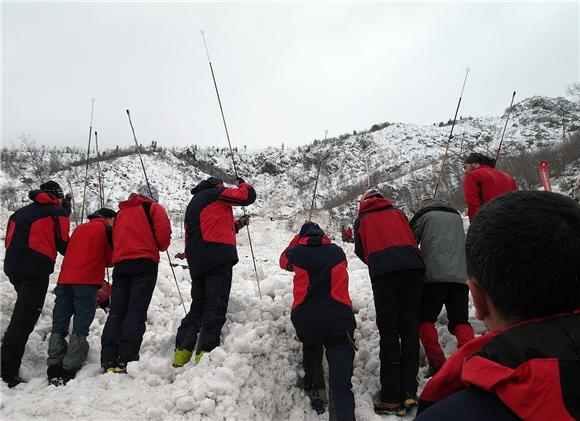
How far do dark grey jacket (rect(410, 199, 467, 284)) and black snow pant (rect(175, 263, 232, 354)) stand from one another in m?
2.14

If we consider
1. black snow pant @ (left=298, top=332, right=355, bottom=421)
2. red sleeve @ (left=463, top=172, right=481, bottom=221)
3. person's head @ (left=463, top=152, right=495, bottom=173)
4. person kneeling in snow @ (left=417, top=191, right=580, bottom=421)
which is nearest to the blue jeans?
black snow pant @ (left=298, top=332, right=355, bottom=421)

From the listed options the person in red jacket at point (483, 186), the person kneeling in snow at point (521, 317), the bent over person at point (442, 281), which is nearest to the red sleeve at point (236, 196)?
the bent over person at point (442, 281)

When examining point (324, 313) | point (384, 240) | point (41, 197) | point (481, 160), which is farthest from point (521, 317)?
point (41, 197)

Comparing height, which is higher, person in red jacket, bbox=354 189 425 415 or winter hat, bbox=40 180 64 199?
winter hat, bbox=40 180 64 199

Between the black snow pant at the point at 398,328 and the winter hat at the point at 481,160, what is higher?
the winter hat at the point at 481,160

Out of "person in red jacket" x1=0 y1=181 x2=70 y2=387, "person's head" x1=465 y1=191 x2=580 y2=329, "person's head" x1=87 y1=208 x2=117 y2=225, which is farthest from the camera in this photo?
"person's head" x1=87 y1=208 x2=117 y2=225

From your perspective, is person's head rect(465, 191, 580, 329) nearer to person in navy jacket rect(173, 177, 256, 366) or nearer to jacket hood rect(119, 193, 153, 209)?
person in navy jacket rect(173, 177, 256, 366)

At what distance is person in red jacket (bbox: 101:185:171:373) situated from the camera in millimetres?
4062

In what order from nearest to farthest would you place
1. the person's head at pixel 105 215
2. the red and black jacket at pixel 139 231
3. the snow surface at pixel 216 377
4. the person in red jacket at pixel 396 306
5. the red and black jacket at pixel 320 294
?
1. the snow surface at pixel 216 377
2. the red and black jacket at pixel 320 294
3. the person in red jacket at pixel 396 306
4. the red and black jacket at pixel 139 231
5. the person's head at pixel 105 215

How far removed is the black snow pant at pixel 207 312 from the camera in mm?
3994

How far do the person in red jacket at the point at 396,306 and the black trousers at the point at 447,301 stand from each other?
313mm

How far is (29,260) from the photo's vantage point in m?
4.32

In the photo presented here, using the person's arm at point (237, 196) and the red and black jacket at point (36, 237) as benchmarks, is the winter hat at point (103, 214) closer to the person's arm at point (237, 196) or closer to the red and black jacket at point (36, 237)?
the red and black jacket at point (36, 237)

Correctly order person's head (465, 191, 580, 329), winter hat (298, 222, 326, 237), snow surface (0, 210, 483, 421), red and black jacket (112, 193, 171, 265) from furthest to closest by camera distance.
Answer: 1. red and black jacket (112, 193, 171, 265)
2. winter hat (298, 222, 326, 237)
3. snow surface (0, 210, 483, 421)
4. person's head (465, 191, 580, 329)
